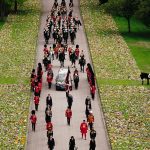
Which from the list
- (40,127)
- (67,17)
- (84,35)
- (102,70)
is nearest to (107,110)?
(40,127)

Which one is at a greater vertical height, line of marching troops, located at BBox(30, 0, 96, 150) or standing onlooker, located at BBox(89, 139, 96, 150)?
standing onlooker, located at BBox(89, 139, 96, 150)

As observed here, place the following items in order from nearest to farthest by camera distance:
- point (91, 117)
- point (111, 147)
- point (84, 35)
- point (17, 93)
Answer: point (111, 147), point (91, 117), point (17, 93), point (84, 35)

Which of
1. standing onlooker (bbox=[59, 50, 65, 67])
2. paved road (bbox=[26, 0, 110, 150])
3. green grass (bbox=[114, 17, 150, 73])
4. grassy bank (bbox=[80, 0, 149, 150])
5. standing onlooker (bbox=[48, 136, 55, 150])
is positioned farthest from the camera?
green grass (bbox=[114, 17, 150, 73])

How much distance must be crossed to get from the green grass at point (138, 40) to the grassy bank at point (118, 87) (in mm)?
821

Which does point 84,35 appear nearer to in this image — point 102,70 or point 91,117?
point 102,70

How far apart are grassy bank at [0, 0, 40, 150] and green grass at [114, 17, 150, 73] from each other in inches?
464

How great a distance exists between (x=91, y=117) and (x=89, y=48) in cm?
3190

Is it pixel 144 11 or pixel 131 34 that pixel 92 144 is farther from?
pixel 131 34

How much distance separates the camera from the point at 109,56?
76688mm

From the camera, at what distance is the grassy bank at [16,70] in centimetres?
4969

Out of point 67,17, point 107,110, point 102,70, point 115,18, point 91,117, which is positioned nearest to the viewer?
point 91,117

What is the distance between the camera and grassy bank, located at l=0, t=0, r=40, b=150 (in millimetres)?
49688

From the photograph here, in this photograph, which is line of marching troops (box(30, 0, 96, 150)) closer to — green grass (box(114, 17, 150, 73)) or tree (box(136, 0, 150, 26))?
green grass (box(114, 17, 150, 73))

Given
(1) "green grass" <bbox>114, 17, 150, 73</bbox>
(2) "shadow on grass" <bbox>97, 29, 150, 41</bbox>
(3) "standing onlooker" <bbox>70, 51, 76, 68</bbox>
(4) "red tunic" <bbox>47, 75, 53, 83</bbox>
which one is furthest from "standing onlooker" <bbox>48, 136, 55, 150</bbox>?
(2) "shadow on grass" <bbox>97, 29, 150, 41</bbox>
